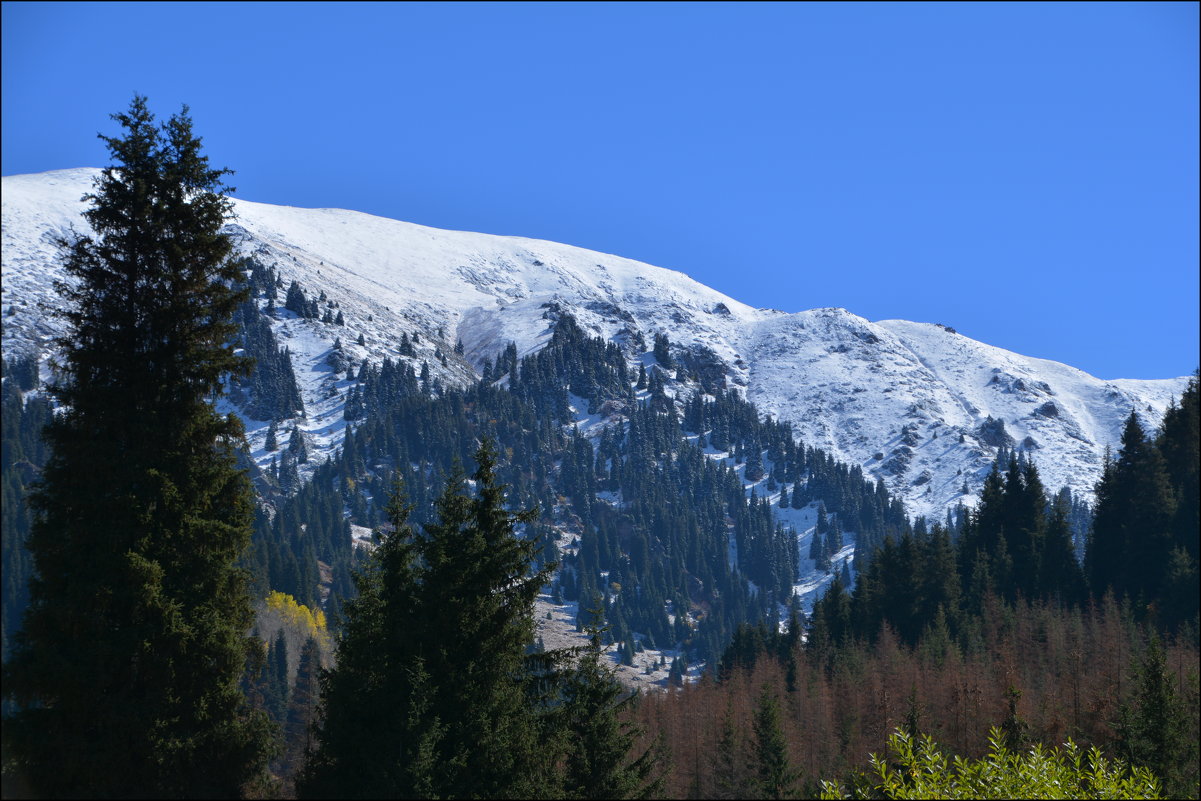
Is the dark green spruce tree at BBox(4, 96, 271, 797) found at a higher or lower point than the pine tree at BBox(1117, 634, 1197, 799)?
higher

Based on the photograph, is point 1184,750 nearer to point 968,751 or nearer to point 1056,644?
point 968,751

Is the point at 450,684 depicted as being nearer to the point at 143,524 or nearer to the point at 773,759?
the point at 143,524

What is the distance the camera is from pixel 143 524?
2391 centimetres

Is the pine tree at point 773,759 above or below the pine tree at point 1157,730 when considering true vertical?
below

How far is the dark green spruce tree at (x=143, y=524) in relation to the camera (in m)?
23.0

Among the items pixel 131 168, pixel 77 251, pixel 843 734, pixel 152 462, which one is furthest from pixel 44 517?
pixel 843 734

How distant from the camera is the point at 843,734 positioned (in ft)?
309

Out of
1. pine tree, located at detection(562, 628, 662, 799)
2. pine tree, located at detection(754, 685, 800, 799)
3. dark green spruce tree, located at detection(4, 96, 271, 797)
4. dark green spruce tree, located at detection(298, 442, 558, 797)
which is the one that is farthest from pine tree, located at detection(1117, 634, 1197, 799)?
dark green spruce tree, located at detection(4, 96, 271, 797)

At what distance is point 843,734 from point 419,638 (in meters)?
70.4

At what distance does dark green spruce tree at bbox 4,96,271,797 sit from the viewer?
23.0m

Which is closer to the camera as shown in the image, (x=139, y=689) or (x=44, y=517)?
(x=139, y=689)

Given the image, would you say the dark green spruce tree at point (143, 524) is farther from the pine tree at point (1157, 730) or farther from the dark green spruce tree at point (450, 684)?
the pine tree at point (1157, 730)

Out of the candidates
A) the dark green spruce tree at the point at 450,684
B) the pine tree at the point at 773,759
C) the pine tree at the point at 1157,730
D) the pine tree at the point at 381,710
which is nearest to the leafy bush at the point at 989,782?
the dark green spruce tree at the point at 450,684

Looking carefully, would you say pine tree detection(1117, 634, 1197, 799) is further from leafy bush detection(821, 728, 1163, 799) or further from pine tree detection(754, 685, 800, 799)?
leafy bush detection(821, 728, 1163, 799)
